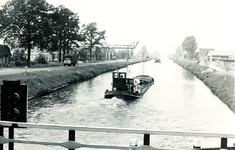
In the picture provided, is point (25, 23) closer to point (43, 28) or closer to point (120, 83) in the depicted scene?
point (43, 28)

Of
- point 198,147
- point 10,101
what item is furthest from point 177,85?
point 10,101

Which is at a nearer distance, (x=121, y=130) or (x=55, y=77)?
(x=121, y=130)

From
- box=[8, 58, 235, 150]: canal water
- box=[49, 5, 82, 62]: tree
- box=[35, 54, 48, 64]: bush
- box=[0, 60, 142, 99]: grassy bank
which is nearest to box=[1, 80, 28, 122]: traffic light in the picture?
box=[8, 58, 235, 150]: canal water

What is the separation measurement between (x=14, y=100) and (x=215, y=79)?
27.8 ft

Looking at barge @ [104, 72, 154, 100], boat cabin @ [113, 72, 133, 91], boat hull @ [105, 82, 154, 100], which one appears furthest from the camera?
boat cabin @ [113, 72, 133, 91]

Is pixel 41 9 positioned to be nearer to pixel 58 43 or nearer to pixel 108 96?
pixel 58 43

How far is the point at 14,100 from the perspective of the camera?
9.68 feet

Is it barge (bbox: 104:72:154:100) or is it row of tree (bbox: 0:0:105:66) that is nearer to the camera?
row of tree (bbox: 0:0:105:66)

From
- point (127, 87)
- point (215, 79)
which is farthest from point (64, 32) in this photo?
point (215, 79)

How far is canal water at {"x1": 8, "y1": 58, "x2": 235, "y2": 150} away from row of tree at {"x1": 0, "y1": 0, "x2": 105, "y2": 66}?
6.38 feet

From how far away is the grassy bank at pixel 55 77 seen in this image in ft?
26.5

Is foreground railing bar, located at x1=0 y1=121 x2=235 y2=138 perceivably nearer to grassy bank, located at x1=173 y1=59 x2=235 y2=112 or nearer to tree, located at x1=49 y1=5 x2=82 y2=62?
grassy bank, located at x1=173 y1=59 x2=235 y2=112

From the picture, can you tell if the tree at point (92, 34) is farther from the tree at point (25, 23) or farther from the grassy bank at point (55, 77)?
the grassy bank at point (55, 77)

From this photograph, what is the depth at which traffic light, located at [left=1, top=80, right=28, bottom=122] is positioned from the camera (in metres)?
2.95
